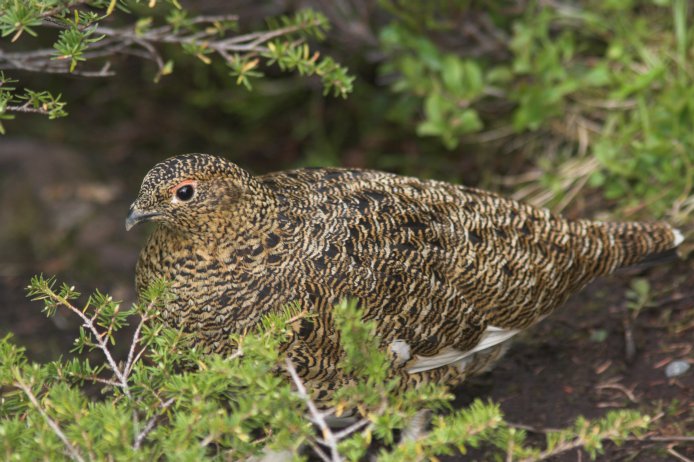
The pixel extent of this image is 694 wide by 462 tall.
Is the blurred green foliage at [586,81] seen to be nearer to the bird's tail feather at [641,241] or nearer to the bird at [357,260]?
the bird's tail feather at [641,241]

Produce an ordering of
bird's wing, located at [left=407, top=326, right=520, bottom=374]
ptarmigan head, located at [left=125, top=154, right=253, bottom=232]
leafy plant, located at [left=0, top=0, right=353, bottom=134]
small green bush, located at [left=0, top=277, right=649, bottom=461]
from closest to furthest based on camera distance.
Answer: small green bush, located at [left=0, top=277, right=649, bottom=461]
leafy plant, located at [left=0, top=0, right=353, bottom=134]
ptarmigan head, located at [left=125, top=154, right=253, bottom=232]
bird's wing, located at [left=407, top=326, right=520, bottom=374]

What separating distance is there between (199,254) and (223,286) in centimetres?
15

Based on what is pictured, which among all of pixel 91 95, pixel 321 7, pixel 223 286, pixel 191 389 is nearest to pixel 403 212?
pixel 223 286

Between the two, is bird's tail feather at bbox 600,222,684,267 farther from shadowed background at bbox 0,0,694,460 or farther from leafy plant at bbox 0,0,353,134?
leafy plant at bbox 0,0,353,134

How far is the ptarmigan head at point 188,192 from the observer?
315 cm

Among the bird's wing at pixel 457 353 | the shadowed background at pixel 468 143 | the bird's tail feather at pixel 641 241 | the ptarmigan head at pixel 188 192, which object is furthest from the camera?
the shadowed background at pixel 468 143

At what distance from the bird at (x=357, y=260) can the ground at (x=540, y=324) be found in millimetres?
346

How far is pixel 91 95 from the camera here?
717cm

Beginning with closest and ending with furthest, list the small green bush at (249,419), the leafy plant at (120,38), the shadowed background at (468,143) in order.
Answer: the small green bush at (249,419) → the leafy plant at (120,38) → the shadowed background at (468,143)

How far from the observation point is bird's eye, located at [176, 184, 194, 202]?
10.4 ft

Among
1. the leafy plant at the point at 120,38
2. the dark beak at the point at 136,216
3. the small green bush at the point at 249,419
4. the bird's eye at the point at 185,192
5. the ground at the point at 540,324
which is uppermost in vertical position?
the leafy plant at the point at 120,38

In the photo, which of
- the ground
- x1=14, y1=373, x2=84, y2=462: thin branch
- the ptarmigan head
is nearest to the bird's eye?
the ptarmigan head

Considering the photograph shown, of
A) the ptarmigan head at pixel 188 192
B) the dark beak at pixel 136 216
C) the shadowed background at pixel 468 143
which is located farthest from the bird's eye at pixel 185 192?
the shadowed background at pixel 468 143

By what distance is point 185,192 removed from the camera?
3176 mm
